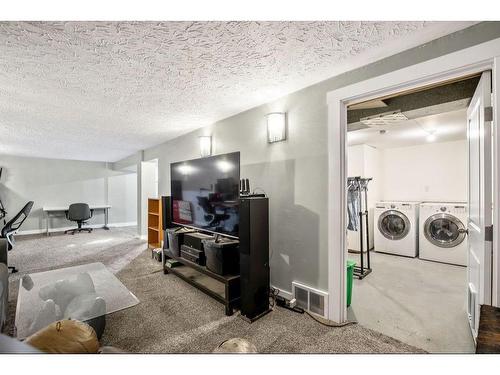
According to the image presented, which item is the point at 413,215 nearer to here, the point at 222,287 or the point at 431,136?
the point at 431,136

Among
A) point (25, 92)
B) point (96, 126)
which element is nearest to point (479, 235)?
point (25, 92)

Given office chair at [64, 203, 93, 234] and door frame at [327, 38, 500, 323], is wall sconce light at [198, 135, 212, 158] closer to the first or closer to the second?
door frame at [327, 38, 500, 323]

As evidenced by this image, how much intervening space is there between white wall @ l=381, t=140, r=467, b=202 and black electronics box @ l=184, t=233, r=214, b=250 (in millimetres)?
3941

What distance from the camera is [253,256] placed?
2012 millimetres

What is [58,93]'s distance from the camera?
223 cm

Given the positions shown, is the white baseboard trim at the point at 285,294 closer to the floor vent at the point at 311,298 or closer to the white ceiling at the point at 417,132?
the floor vent at the point at 311,298

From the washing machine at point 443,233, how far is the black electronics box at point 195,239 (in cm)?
342

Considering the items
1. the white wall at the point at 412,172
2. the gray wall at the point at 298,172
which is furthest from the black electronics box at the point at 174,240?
the white wall at the point at 412,172

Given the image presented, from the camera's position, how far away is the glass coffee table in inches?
63.3

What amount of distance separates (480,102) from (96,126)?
421 cm

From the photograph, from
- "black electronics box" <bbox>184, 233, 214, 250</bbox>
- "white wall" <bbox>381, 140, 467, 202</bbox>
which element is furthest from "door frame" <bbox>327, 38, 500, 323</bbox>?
"white wall" <bbox>381, 140, 467, 202</bbox>

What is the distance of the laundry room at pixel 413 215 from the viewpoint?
1.98 metres
